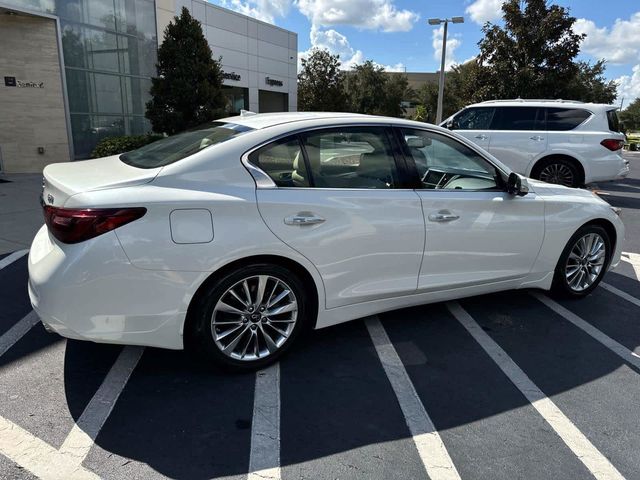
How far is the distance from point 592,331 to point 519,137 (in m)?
6.99

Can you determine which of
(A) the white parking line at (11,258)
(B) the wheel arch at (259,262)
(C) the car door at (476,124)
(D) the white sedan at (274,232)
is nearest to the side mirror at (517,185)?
(D) the white sedan at (274,232)

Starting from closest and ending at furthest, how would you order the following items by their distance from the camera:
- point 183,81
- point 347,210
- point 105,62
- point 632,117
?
point 347,210
point 183,81
point 105,62
point 632,117

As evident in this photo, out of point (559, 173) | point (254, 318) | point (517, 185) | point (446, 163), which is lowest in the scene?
point (254, 318)

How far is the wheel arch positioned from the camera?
9.61ft

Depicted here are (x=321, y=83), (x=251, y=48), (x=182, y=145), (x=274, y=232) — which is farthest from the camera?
(x=321, y=83)

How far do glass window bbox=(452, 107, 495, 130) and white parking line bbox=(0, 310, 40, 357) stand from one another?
9.37 metres

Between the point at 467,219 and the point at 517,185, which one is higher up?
the point at 517,185

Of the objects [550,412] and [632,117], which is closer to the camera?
[550,412]

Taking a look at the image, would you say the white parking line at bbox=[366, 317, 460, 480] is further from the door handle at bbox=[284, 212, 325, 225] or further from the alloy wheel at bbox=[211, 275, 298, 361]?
the door handle at bbox=[284, 212, 325, 225]

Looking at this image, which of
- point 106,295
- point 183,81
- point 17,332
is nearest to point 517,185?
point 106,295

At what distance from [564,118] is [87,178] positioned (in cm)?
964

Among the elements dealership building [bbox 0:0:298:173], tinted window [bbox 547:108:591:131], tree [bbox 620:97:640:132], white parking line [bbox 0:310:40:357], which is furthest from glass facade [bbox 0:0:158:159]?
tree [bbox 620:97:640:132]

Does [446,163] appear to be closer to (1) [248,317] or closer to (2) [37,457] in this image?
(1) [248,317]

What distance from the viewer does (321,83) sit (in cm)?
3834
